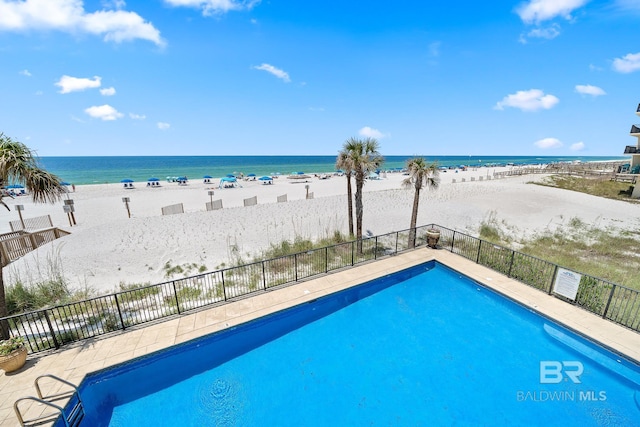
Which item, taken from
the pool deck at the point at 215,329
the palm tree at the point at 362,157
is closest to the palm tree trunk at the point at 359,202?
the palm tree at the point at 362,157

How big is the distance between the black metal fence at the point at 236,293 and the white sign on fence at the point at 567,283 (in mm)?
298

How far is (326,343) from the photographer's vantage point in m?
9.02

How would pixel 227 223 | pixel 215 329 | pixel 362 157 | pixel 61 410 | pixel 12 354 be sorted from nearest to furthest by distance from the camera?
pixel 61 410 → pixel 12 354 → pixel 215 329 → pixel 362 157 → pixel 227 223

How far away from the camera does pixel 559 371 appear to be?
7711mm

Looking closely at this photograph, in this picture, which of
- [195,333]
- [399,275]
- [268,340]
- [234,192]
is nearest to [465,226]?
[399,275]

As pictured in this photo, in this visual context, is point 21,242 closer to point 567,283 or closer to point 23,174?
point 23,174

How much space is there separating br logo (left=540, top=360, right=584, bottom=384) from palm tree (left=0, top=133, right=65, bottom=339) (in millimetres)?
14333

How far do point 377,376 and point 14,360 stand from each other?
933 centimetres

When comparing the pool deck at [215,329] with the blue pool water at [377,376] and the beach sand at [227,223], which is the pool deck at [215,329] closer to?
the blue pool water at [377,376]

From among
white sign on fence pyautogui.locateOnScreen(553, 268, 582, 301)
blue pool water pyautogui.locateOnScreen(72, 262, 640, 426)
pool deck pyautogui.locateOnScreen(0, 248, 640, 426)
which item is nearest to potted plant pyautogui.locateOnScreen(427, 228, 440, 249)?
pool deck pyautogui.locateOnScreen(0, 248, 640, 426)

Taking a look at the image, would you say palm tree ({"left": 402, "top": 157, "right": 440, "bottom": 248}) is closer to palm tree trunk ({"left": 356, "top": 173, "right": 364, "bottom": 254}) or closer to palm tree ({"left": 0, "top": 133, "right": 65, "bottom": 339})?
palm tree trunk ({"left": 356, "top": 173, "right": 364, "bottom": 254})

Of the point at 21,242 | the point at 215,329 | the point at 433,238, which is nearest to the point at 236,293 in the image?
the point at 215,329

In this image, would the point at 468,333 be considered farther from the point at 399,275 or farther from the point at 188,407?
the point at 188,407

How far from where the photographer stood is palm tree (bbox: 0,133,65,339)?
6660mm
